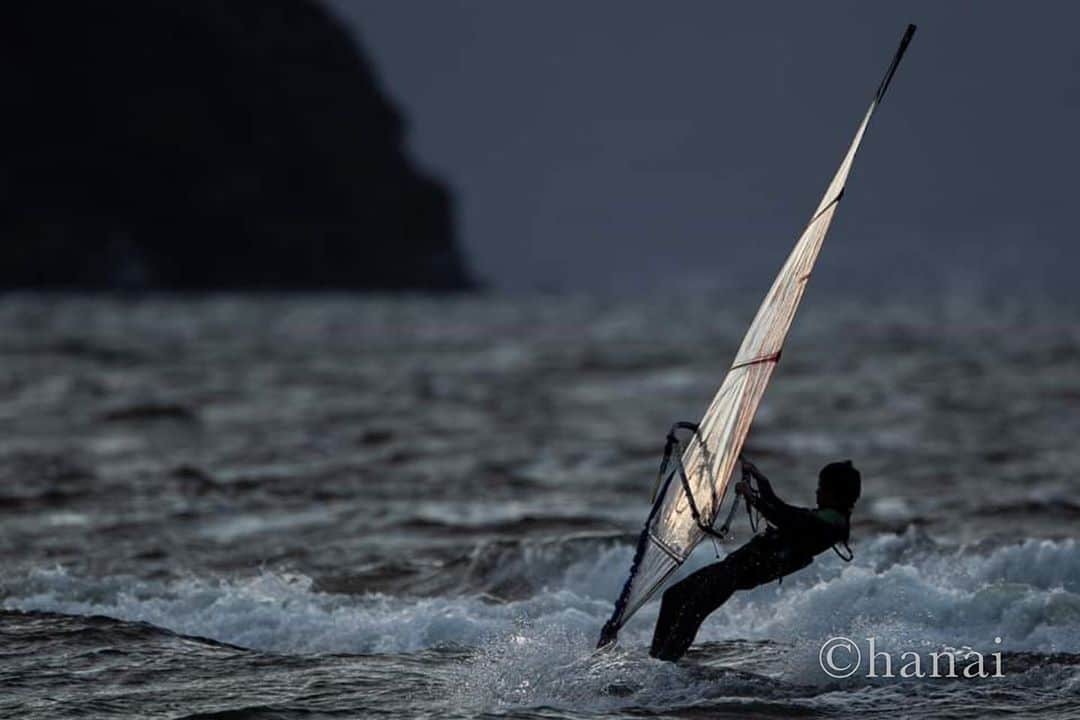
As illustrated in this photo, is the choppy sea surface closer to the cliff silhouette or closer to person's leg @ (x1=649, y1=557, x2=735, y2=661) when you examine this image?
person's leg @ (x1=649, y1=557, x2=735, y2=661)

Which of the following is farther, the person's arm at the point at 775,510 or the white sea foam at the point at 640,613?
the white sea foam at the point at 640,613

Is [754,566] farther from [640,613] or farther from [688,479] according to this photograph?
[640,613]

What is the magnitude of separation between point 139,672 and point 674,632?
3.19m

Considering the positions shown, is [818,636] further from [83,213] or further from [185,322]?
[83,213]

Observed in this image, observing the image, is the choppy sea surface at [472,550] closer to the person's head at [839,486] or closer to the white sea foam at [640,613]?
the white sea foam at [640,613]

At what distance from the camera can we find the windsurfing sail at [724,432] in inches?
358

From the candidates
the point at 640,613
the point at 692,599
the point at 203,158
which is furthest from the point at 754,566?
the point at 203,158

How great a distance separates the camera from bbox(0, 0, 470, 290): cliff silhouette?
423 feet

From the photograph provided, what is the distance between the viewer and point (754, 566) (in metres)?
9.70

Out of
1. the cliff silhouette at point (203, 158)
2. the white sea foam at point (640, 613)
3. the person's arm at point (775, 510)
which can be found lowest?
the white sea foam at point (640, 613)

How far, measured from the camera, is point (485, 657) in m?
10.5

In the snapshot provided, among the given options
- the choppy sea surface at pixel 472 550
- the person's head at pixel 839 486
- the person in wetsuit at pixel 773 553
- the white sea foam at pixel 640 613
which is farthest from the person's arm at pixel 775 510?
the white sea foam at pixel 640 613

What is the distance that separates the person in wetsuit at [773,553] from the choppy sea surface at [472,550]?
33 centimetres

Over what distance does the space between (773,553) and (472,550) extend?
225 inches
